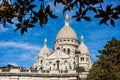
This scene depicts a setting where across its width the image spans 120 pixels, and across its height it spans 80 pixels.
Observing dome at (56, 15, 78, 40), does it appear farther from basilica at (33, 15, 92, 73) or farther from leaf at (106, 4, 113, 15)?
leaf at (106, 4, 113, 15)

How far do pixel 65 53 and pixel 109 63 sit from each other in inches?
2470

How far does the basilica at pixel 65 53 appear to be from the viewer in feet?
360

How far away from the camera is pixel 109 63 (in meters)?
49.3

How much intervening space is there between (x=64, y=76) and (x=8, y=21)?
49.5 m

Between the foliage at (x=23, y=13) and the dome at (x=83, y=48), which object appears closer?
the foliage at (x=23, y=13)

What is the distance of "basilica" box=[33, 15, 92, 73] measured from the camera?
110 metres

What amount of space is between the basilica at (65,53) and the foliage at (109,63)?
5186 centimetres

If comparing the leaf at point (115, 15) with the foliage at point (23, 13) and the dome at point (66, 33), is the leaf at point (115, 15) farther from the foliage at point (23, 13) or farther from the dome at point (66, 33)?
the dome at point (66, 33)

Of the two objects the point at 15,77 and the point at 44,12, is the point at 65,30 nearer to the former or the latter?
the point at 15,77

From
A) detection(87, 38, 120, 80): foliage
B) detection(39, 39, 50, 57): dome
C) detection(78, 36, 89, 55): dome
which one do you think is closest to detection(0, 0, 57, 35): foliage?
detection(87, 38, 120, 80): foliage

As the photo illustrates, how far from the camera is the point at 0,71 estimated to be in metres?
56.5

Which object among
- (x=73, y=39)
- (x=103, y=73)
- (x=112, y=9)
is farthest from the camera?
(x=73, y=39)

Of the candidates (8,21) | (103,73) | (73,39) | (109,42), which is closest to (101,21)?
(8,21)

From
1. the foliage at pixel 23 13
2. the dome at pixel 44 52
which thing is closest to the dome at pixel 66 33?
the dome at pixel 44 52
